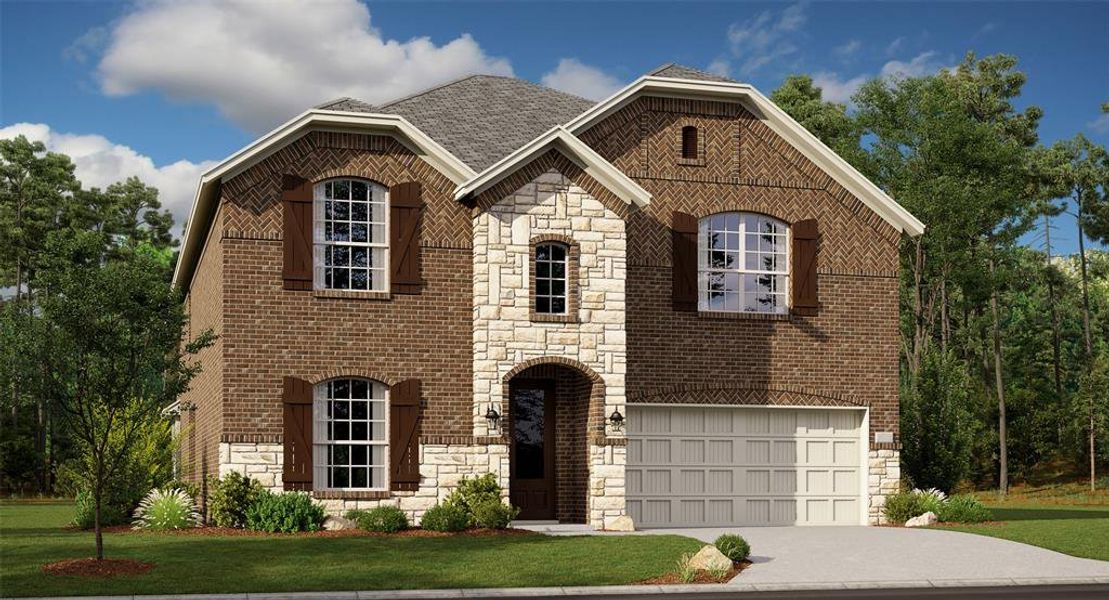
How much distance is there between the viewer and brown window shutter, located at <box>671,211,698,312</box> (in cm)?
2614

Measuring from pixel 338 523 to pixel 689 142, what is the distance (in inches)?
418

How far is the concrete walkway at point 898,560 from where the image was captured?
1762 cm

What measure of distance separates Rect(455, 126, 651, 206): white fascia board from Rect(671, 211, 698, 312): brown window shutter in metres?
1.77

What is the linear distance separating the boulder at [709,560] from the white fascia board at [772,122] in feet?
36.2

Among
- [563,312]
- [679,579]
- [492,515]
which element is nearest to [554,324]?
[563,312]

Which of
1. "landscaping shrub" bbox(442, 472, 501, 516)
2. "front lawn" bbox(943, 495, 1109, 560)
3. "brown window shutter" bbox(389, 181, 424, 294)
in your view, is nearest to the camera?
"front lawn" bbox(943, 495, 1109, 560)

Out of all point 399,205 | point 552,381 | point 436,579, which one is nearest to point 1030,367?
point 552,381

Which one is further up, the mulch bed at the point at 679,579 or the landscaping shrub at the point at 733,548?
the landscaping shrub at the point at 733,548

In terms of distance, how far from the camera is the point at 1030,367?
56.9 metres

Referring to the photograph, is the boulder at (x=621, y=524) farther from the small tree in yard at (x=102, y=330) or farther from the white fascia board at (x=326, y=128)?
the small tree in yard at (x=102, y=330)

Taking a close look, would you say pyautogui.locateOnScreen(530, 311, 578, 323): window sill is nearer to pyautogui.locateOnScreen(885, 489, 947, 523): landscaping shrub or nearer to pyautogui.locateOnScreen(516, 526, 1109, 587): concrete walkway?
pyautogui.locateOnScreen(516, 526, 1109, 587): concrete walkway

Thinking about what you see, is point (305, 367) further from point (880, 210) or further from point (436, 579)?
point (880, 210)

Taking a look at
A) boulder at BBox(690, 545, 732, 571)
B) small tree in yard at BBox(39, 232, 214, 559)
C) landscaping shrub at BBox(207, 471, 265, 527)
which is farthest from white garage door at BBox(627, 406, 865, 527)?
small tree in yard at BBox(39, 232, 214, 559)

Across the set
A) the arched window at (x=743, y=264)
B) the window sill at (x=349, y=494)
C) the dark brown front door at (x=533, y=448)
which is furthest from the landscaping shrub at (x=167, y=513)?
the arched window at (x=743, y=264)
